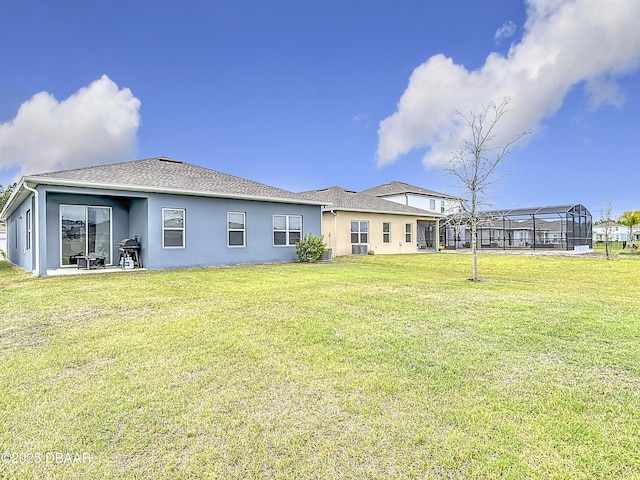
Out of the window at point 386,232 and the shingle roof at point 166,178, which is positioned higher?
the shingle roof at point 166,178

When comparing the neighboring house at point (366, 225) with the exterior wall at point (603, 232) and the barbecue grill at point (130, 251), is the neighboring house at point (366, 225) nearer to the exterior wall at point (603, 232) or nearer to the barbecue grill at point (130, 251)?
the barbecue grill at point (130, 251)

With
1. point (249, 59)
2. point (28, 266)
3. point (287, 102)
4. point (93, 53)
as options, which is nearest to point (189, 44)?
point (249, 59)

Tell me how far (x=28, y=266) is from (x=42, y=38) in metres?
9.36

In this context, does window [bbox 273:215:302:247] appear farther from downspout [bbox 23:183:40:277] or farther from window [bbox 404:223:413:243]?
window [bbox 404:223:413:243]

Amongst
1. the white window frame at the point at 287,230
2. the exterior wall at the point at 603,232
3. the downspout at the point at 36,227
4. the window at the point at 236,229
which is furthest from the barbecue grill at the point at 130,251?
the exterior wall at the point at 603,232

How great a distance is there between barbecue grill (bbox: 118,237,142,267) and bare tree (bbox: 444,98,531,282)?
11103 mm

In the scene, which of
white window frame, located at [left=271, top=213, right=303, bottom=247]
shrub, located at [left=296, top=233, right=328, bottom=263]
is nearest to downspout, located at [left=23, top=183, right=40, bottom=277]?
white window frame, located at [left=271, top=213, right=303, bottom=247]

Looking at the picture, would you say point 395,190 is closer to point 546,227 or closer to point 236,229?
point 546,227

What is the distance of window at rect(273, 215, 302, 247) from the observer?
14664 mm

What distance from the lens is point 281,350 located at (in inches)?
148

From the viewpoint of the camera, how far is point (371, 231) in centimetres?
2117

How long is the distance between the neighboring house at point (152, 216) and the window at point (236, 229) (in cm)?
4

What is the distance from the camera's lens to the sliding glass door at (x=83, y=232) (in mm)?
12188

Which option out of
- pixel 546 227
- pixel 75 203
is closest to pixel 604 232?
pixel 546 227
